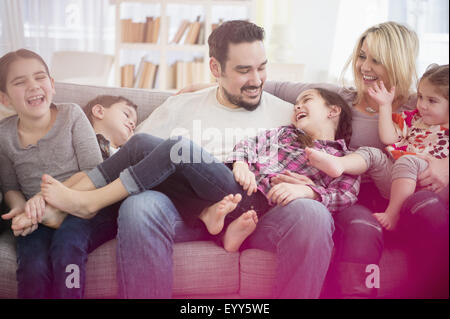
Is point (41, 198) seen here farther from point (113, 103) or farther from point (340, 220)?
point (340, 220)

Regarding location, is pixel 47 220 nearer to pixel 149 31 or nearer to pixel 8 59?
pixel 8 59

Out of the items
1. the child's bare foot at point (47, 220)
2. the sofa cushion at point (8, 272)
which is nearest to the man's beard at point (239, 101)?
the child's bare foot at point (47, 220)

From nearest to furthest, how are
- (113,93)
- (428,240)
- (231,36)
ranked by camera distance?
1. (428,240)
2. (231,36)
3. (113,93)

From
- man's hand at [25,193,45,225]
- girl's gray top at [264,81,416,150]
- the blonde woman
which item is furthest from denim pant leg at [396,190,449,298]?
man's hand at [25,193,45,225]

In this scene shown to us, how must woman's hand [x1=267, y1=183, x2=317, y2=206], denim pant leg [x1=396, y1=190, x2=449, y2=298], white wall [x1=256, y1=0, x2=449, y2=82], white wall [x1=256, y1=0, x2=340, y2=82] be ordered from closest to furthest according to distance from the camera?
denim pant leg [x1=396, y1=190, x2=449, y2=298] < woman's hand [x1=267, y1=183, x2=317, y2=206] < white wall [x1=256, y1=0, x2=449, y2=82] < white wall [x1=256, y1=0, x2=340, y2=82]

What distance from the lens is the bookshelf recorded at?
8.33 feet

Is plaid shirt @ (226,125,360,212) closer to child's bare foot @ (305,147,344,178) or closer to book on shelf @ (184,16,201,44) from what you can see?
child's bare foot @ (305,147,344,178)

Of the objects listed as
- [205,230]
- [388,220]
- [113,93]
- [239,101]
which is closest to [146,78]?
[113,93]

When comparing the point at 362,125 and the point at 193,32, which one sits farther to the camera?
the point at 193,32

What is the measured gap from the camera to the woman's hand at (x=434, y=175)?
0.79 m

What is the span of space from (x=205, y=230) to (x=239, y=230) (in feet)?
0.33

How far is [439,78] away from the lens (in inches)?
34.1

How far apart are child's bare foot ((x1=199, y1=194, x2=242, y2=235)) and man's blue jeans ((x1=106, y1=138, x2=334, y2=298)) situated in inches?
2.7

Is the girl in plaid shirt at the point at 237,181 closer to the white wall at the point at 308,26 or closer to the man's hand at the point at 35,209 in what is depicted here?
the man's hand at the point at 35,209
